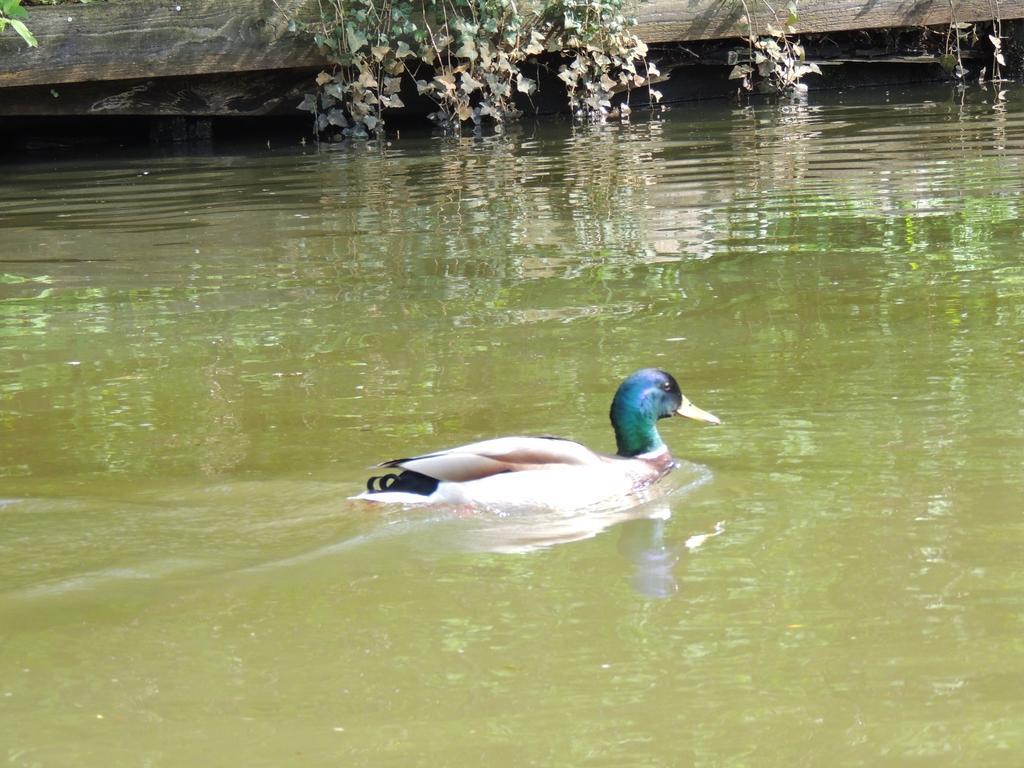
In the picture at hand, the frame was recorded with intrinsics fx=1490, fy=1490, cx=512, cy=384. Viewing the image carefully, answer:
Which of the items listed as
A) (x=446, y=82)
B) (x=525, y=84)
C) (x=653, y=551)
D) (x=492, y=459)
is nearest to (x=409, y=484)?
(x=492, y=459)

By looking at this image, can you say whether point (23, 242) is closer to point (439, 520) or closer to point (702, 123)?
point (439, 520)

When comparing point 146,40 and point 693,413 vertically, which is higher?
point 146,40

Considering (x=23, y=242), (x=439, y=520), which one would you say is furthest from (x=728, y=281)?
(x=23, y=242)

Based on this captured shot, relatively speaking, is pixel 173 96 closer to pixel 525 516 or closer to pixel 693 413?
pixel 693 413

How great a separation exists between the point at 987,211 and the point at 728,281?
7.14ft

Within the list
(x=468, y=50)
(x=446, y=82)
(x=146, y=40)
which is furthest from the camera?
(x=446, y=82)

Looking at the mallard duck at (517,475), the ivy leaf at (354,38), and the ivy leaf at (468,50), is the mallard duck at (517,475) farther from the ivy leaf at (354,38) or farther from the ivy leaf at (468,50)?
the ivy leaf at (468,50)

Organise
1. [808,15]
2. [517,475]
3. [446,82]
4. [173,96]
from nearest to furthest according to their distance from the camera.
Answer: [517,475]
[446,82]
[173,96]
[808,15]

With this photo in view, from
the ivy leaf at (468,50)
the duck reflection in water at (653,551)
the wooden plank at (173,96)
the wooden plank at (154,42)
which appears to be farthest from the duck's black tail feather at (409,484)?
the wooden plank at (173,96)

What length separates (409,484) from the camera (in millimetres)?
4844

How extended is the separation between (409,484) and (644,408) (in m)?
0.90

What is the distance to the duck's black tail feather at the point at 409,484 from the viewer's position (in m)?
4.83

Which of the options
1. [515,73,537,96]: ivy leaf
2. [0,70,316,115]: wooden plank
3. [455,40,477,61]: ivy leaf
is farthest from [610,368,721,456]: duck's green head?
[0,70,316,115]: wooden plank

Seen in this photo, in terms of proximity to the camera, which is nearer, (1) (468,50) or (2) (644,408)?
(2) (644,408)
